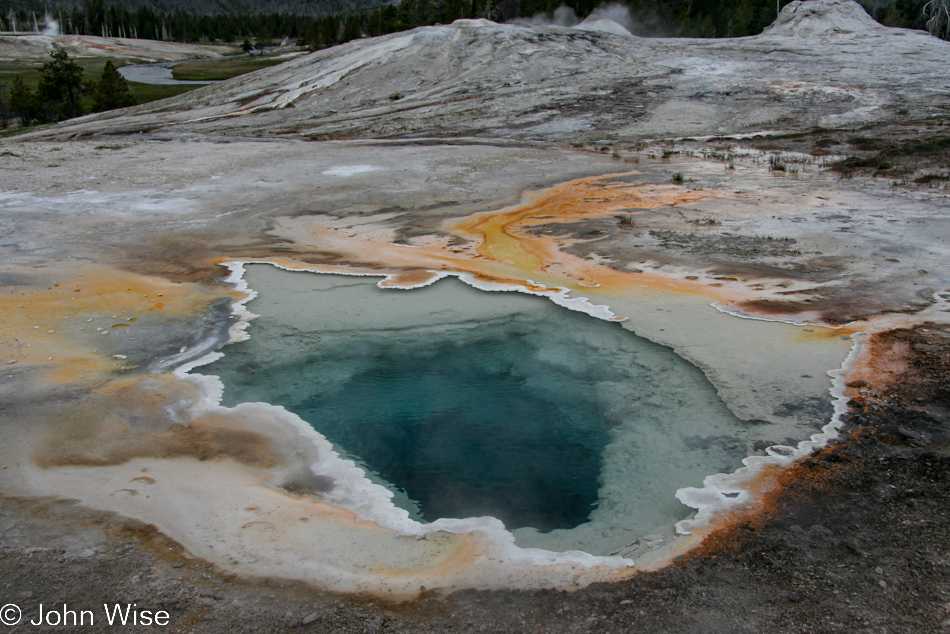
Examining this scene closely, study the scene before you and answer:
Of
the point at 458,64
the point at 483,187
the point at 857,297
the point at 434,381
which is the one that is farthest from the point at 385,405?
the point at 458,64

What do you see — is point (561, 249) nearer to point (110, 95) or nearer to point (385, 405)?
point (385, 405)

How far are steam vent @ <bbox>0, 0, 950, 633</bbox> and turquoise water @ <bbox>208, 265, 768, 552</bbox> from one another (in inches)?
0.9

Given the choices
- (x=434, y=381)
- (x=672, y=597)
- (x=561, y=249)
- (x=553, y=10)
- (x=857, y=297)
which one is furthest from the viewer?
(x=553, y=10)

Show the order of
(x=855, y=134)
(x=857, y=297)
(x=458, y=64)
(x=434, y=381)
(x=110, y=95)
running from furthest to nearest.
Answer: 1. (x=110, y=95)
2. (x=458, y=64)
3. (x=855, y=134)
4. (x=857, y=297)
5. (x=434, y=381)

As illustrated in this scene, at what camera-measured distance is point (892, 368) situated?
4.01 m

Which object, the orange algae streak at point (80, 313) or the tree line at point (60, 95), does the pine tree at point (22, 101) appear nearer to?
the tree line at point (60, 95)

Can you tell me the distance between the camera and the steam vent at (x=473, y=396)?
2.42 meters

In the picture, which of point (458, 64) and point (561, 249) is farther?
point (458, 64)

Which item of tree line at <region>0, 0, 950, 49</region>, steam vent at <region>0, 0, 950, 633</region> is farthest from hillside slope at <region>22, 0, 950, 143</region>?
tree line at <region>0, 0, 950, 49</region>

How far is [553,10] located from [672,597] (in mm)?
41120

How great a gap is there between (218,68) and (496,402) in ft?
178

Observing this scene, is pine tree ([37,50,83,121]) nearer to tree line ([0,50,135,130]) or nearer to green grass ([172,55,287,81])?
tree line ([0,50,135,130])

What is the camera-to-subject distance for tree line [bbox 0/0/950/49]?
3356 centimetres

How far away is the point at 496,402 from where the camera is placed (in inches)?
158
